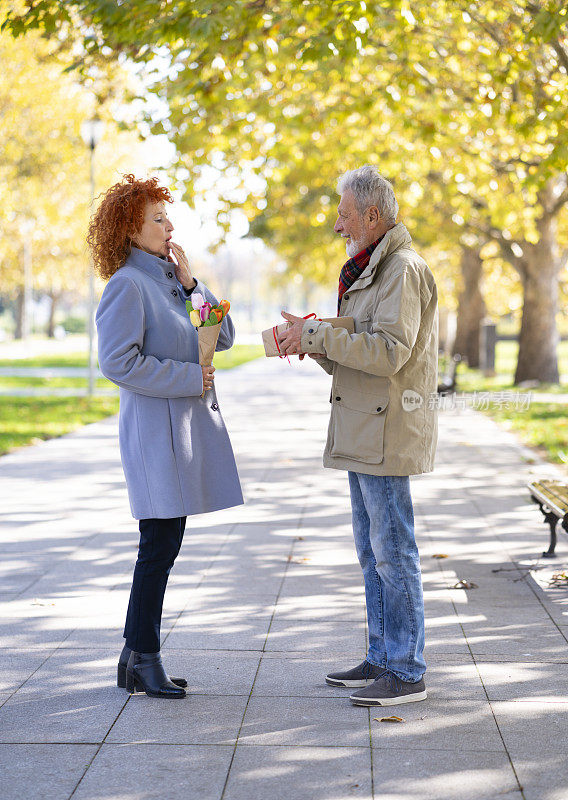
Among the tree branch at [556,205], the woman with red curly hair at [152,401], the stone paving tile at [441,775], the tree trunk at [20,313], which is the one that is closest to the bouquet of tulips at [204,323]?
the woman with red curly hair at [152,401]

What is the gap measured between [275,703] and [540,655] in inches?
52.5

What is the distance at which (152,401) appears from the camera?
4.25 meters

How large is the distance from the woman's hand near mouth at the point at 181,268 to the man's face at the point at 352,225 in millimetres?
678

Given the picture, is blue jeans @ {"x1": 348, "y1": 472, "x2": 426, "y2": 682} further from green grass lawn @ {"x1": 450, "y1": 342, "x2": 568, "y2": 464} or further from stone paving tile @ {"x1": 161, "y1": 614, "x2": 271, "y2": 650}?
green grass lawn @ {"x1": 450, "y1": 342, "x2": 568, "y2": 464}

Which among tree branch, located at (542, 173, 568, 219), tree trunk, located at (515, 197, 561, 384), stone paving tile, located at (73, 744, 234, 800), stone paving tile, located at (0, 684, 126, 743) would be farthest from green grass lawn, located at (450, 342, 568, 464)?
stone paving tile, located at (73, 744, 234, 800)

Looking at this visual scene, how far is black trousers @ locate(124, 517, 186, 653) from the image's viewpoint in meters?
4.24

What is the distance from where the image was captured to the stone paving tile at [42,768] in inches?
132

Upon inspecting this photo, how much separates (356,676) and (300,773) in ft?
3.07

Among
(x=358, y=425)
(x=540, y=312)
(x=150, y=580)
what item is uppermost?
(x=540, y=312)

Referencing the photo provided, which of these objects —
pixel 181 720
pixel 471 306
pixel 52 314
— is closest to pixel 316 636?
pixel 181 720

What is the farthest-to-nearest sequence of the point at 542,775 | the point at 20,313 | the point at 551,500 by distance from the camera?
the point at 20,313 < the point at 551,500 < the point at 542,775

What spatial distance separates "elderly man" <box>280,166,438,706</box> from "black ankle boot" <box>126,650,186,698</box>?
75cm

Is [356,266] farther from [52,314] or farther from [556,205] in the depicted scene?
[52,314]
